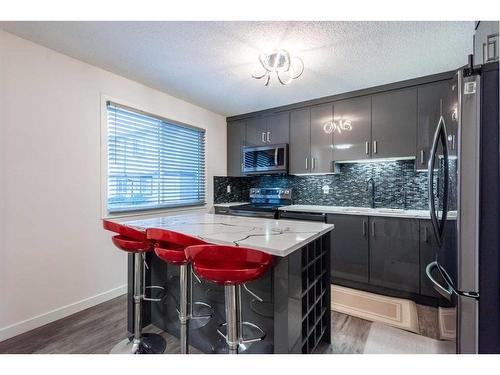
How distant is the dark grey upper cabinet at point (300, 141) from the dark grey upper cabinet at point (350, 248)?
2.83 feet

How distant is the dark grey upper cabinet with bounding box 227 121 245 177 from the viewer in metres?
3.96

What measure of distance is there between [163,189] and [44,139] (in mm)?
1303

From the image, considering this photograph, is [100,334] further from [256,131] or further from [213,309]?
[256,131]

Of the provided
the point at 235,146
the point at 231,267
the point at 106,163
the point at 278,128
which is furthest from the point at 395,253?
the point at 106,163

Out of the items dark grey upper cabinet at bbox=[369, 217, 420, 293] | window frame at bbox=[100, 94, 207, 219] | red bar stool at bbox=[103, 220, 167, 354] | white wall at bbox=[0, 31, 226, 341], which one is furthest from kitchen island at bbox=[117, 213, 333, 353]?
dark grey upper cabinet at bbox=[369, 217, 420, 293]

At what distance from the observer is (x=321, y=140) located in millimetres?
3211

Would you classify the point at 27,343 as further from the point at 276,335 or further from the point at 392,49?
the point at 392,49

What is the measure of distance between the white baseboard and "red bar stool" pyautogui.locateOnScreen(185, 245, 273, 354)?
1.79 metres

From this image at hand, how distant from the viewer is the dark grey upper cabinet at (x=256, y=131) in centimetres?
371

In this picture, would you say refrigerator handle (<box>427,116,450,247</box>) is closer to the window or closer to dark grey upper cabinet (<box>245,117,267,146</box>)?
dark grey upper cabinet (<box>245,117,267,146</box>)

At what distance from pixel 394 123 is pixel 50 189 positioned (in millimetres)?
3464

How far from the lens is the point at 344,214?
2785 mm

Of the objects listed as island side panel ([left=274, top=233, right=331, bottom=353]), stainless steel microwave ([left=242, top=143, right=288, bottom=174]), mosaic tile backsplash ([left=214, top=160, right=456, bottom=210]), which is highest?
stainless steel microwave ([left=242, top=143, right=288, bottom=174])
